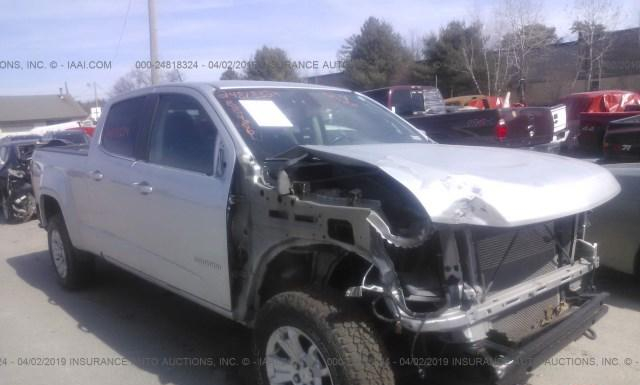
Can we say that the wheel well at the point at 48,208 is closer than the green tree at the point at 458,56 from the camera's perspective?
Yes

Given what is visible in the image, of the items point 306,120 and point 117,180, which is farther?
point 117,180

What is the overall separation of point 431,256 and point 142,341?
2.73m

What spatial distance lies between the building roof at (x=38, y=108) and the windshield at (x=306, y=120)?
63.3 m

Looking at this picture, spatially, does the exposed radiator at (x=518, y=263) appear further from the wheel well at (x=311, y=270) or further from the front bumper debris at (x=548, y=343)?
the wheel well at (x=311, y=270)

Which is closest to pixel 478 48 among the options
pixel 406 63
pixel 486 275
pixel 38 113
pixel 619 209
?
pixel 406 63

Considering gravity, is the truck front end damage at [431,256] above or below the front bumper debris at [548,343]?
above

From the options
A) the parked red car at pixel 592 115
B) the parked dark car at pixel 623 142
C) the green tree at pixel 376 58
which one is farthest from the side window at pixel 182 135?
the green tree at pixel 376 58

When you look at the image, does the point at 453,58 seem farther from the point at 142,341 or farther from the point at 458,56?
the point at 142,341

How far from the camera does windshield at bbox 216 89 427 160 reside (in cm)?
340

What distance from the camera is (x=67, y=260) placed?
5480mm

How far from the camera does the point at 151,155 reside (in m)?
4.00

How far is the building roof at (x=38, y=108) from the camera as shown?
59.6 meters

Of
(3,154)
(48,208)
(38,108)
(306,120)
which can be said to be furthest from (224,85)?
(38,108)

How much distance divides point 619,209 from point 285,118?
9.25 ft
